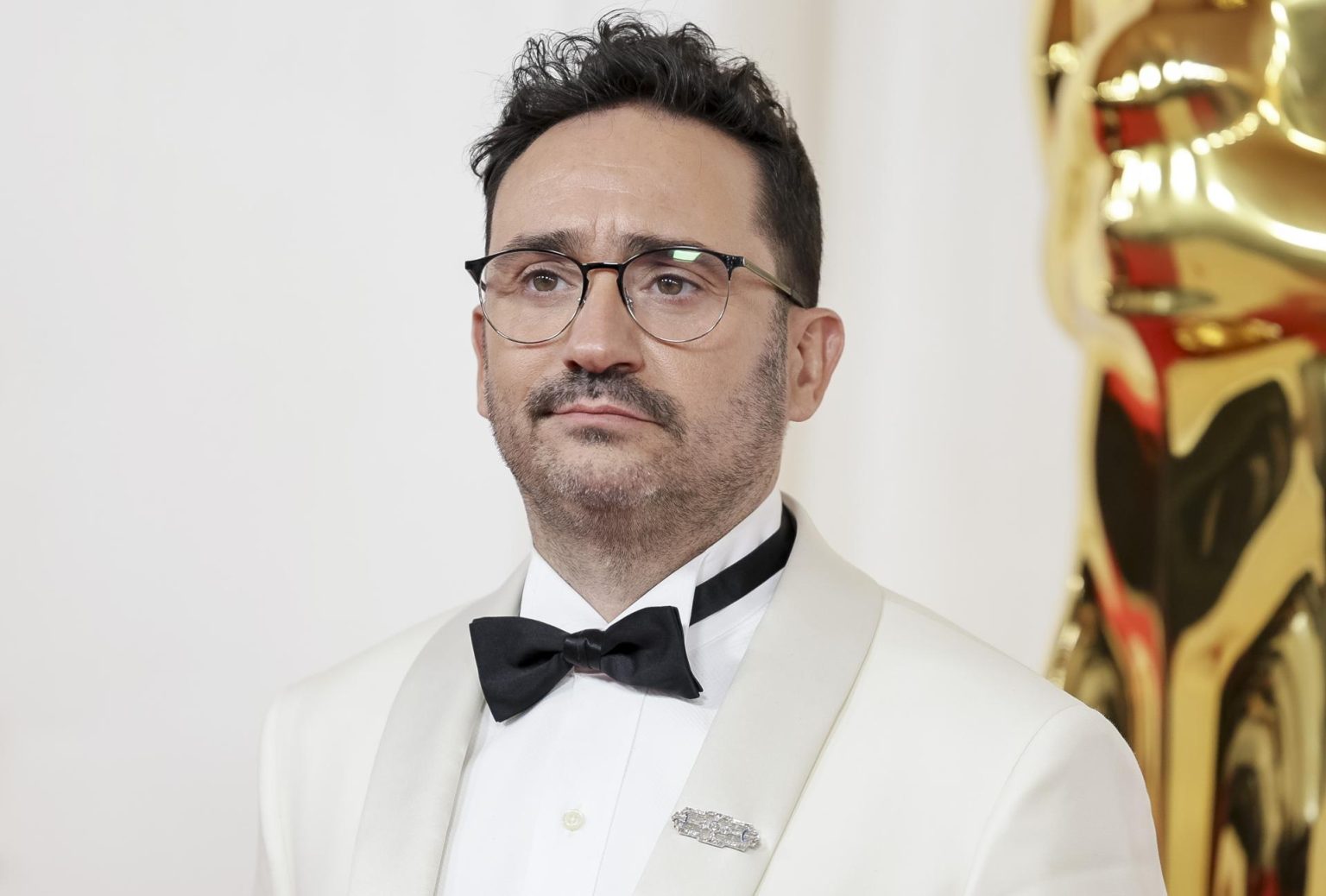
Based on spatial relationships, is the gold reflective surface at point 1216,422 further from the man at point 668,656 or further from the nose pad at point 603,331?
the nose pad at point 603,331

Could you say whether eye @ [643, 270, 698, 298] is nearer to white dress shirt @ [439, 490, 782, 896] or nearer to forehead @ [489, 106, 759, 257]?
forehead @ [489, 106, 759, 257]

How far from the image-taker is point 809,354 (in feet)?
6.03

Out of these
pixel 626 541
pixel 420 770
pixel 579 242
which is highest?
pixel 579 242

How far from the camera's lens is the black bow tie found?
1.56 meters

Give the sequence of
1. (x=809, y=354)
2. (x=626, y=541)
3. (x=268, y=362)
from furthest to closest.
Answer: (x=268, y=362), (x=809, y=354), (x=626, y=541)

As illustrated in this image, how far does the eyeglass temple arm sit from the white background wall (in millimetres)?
671

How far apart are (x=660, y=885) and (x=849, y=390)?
122 centimetres

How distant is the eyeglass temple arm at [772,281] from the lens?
→ 1.69m

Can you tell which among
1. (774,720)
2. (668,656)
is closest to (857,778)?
(774,720)

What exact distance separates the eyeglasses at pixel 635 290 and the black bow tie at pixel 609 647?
0.28 meters

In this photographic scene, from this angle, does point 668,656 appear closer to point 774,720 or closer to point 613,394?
point 774,720

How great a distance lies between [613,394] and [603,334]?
0.21 feet

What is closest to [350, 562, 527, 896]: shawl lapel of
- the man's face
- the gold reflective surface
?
the man's face

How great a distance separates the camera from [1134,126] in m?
2.16
